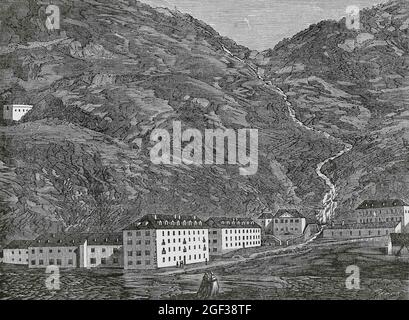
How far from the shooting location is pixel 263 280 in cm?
1352

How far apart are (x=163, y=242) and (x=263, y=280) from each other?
196 centimetres

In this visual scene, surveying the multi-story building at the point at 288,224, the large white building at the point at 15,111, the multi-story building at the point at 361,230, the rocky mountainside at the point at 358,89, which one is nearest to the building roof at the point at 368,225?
the multi-story building at the point at 361,230

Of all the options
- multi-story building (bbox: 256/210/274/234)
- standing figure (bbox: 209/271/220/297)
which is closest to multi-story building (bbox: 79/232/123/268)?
standing figure (bbox: 209/271/220/297)

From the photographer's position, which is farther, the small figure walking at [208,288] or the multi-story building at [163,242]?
the multi-story building at [163,242]

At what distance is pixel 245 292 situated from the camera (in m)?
13.4

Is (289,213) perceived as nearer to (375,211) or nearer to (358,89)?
(375,211)

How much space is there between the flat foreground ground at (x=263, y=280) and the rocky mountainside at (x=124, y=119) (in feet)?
3.06

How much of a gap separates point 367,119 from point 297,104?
139 centimetres

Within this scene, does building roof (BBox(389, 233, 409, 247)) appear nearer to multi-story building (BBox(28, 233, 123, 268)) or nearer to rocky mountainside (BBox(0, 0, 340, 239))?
rocky mountainside (BBox(0, 0, 340, 239))

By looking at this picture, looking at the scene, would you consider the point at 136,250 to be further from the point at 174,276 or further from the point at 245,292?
the point at 245,292

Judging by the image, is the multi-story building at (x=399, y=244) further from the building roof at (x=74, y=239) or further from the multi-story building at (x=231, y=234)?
the building roof at (x=74, y=239)

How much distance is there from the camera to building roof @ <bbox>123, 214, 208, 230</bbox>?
13.6 metres

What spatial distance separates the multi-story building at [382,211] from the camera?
13.7 m

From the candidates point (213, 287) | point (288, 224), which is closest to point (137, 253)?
point (213, 287)
